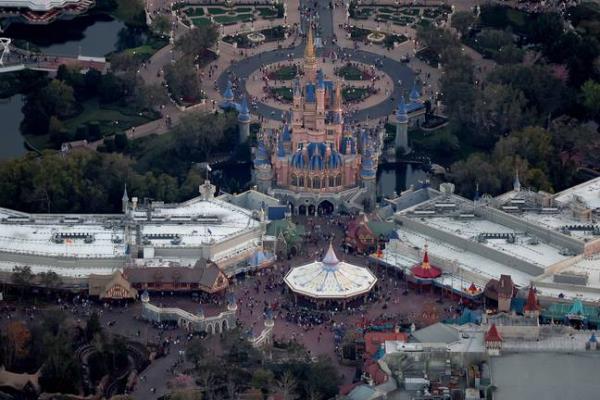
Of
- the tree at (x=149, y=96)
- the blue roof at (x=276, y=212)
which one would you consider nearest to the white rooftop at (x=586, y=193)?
the blue roof at (x=276, y=212)

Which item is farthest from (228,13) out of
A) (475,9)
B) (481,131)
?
(481,131)

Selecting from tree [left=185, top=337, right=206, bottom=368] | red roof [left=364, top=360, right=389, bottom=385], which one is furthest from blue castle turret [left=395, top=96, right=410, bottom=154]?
red roof [left=364, top=360, right=389, bottom=385]

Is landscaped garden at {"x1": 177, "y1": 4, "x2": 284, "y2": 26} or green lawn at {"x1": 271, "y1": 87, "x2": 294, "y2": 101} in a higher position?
landscaped garden at {"x1": 177, "y1": 4, "x2": 284, "y2": 26}

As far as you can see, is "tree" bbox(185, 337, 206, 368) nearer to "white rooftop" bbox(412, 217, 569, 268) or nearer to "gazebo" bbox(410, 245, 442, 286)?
"gazebo" bbox(410, 245, 442, 286)

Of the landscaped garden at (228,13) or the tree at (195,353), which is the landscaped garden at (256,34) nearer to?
the landscaped garden at (228,13)

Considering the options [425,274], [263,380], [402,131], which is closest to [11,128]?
[402,131]

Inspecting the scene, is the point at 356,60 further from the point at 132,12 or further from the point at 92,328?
the point at 92,328

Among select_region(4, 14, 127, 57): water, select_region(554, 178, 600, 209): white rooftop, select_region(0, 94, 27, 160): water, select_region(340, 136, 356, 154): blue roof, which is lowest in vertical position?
select_region(0, 94, 27, 160): water
